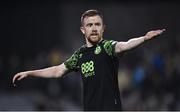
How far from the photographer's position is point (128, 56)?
14.8 metres

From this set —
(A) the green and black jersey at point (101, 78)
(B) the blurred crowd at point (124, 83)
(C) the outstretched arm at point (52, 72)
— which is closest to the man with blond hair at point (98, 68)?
(A) the green and black jersey at point (101, 78)

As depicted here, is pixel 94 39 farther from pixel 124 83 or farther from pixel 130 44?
pixel 124 83

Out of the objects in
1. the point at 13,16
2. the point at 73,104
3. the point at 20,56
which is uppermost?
the point at 13,16

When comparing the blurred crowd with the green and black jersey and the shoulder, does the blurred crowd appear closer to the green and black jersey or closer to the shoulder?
the green and black jersey

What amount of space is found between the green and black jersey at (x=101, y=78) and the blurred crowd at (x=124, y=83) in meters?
5.77

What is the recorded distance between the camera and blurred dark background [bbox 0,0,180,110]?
1257 centimetres

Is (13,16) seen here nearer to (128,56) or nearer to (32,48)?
(32,48)

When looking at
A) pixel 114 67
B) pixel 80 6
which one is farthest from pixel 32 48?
pixel 114 67

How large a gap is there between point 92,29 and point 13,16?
33.7ft

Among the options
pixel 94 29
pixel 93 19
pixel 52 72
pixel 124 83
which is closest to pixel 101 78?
pixel 94 29

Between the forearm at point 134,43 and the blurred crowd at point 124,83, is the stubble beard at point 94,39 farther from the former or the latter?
the blurred crowd at point 124,83

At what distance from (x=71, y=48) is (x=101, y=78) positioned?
9.53 metres

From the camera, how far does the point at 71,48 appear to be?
608 inches

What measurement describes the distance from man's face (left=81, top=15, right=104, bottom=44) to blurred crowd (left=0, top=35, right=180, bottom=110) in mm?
5883
